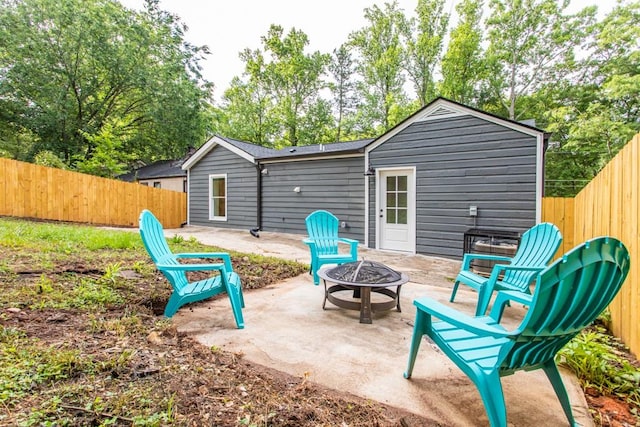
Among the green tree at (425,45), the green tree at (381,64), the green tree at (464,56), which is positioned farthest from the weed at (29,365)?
the green tree at (425,45)

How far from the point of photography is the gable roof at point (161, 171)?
14901 millimetres

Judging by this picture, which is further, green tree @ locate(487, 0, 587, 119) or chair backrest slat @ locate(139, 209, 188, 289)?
green tree @ locate(487, 0, 587, 119)

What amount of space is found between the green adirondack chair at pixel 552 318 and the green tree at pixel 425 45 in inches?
650

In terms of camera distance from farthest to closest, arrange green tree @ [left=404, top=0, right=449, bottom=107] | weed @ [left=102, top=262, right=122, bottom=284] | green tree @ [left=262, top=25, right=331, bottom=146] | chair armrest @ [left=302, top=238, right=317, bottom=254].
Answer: green tree @ [left=262, top=25, right=331, bottom=146]
green tree @ [left=404, top=0, right=449, bottom=107]
chair armrest @ [left=302, top=238, right=317, bottom=254]
weed @ [left=102, top=262, right=122, bottom=284]

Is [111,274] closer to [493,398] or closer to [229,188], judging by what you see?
[493,398]

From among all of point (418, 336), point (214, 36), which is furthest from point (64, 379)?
point (214, 36)

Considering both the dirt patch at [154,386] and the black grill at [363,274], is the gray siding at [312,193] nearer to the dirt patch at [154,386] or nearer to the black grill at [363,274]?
the black grill at [363,274]

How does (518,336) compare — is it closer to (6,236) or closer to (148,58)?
(6,236)

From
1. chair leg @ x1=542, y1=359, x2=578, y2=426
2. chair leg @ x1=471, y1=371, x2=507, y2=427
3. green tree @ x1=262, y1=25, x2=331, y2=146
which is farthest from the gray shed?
green tree @ x1=262, y1=25, x2=331, y2=146

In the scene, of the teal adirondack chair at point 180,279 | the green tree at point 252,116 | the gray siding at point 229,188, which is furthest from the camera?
the green tree at point 252,116

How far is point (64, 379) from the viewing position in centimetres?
142

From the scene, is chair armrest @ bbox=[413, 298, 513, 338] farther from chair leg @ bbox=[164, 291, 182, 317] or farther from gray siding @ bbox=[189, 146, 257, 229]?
gray siding @ bbox=[189, 146, 257, 229]

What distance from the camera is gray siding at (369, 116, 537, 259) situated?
17.9 ft

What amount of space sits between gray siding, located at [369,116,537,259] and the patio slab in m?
2.60
